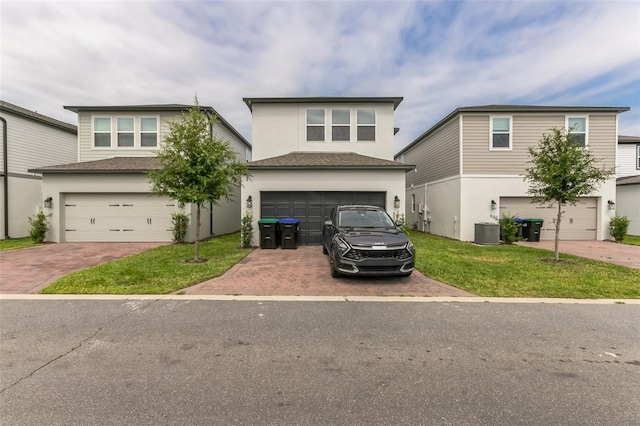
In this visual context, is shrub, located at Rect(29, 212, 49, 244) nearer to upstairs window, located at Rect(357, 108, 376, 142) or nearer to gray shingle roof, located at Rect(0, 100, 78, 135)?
gray shingle roof, located at Rect(0, 100, 78, 135)

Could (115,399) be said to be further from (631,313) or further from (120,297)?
(631,313)

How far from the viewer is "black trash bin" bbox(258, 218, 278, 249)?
37.2 feet

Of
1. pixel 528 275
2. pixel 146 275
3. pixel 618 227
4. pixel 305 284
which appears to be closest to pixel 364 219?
pixel 305 284

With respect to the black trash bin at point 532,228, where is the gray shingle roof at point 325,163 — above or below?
above

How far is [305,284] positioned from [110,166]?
1190 centimetres

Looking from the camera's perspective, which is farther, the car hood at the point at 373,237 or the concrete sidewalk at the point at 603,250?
the concrete sidewalk at the point at 603,250

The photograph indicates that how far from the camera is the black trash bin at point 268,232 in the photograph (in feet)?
37.2

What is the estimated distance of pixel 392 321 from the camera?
444 cm

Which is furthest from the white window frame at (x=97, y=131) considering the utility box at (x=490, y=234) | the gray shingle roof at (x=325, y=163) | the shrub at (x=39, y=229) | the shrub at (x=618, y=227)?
the shrub at (x=618, y=227)

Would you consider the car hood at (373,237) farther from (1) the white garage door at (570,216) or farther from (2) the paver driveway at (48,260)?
(1) the white garage door at (570,216)

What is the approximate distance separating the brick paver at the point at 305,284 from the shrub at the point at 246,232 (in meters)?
3.18

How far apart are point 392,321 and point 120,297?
16.4 ft

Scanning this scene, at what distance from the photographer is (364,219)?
7906mm

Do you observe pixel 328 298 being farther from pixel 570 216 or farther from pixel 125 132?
pixel 125 132
